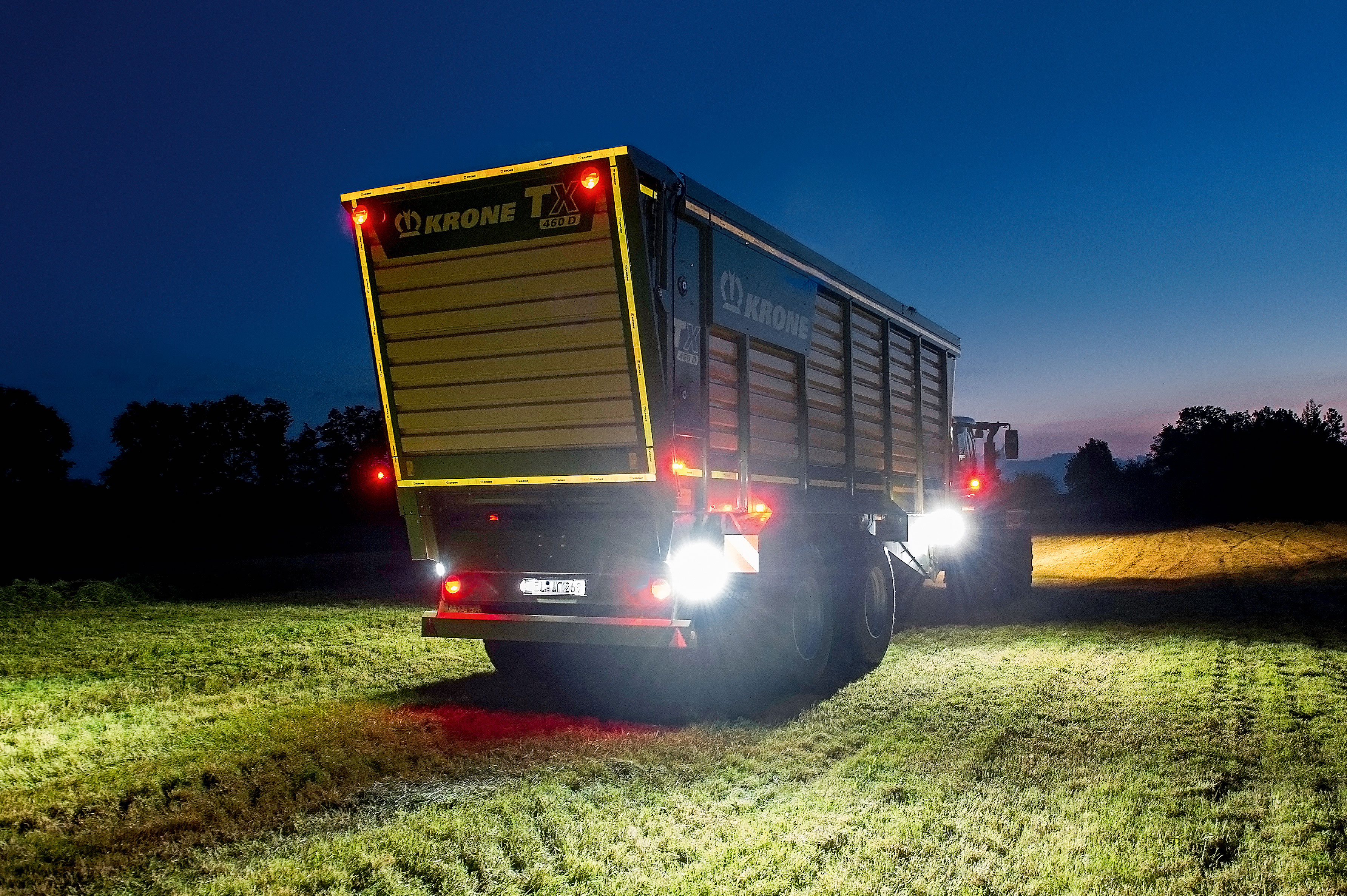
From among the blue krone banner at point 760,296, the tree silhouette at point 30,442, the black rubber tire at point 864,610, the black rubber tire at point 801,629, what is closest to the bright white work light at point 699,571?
the black rubber tire at point 801,629

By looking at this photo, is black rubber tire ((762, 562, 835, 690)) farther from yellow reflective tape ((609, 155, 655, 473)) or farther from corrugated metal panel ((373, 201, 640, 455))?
corrugated metal panel ((373, 201, 640, 455))

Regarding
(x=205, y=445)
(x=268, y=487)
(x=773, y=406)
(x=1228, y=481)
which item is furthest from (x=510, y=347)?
(x=1228, y=481)

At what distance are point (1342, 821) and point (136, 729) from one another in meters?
7.01

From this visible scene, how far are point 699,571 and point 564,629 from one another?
3.32 feet

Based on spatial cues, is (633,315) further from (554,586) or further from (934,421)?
(934,421)

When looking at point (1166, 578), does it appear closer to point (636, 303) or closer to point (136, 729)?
point (636, 303)

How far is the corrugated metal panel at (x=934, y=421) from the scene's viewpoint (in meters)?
11.6

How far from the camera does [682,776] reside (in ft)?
18.3

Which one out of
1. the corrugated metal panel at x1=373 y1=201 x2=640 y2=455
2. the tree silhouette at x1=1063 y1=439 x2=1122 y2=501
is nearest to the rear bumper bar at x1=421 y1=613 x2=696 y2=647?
the corrugated metal panel at x1=373 y1=201 x2=640 y2=455

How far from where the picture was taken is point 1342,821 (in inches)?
182

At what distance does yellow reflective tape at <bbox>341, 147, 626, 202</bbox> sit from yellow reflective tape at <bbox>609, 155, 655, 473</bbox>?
0.10 metres

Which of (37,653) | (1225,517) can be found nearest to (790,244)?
(37,653)

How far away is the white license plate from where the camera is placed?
23.5ft

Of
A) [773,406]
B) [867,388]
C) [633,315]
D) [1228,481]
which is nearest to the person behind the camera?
[633,315]
